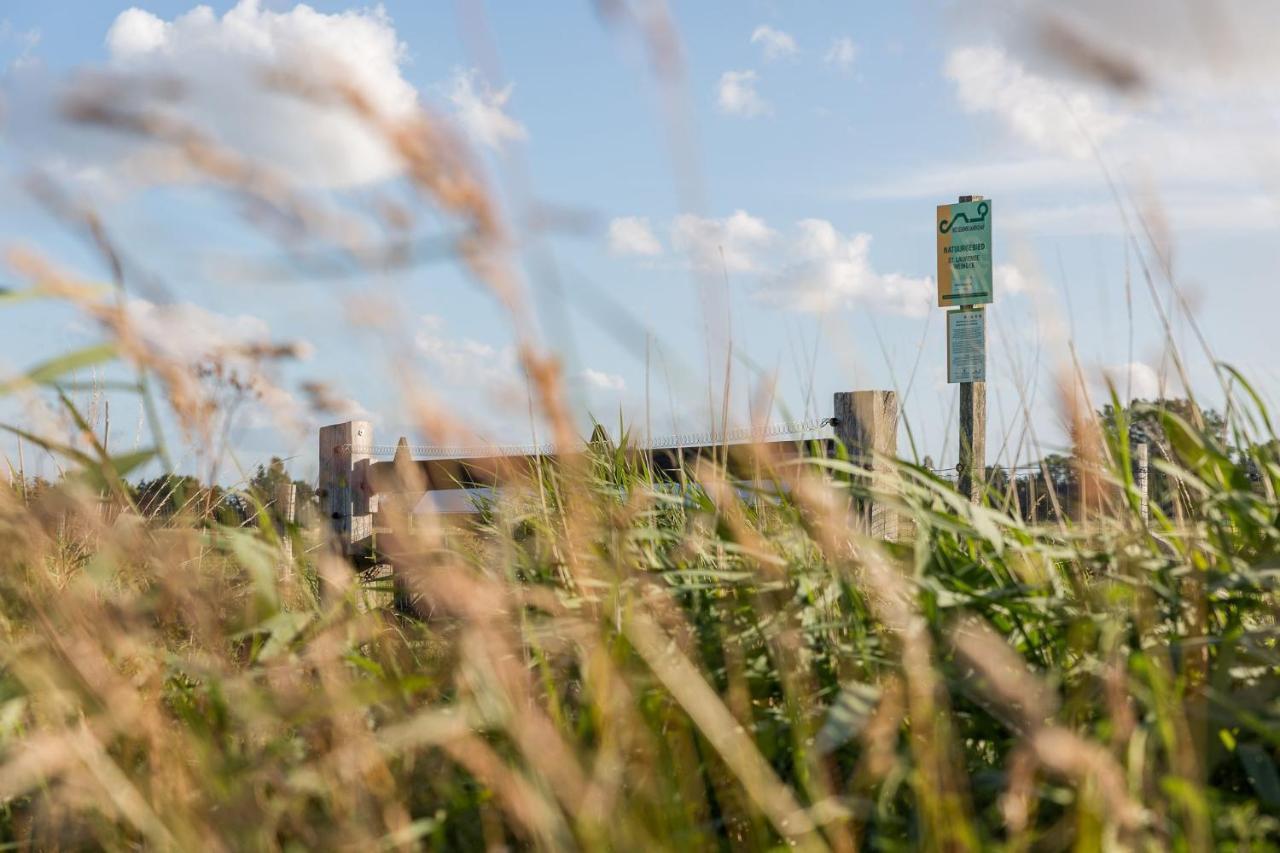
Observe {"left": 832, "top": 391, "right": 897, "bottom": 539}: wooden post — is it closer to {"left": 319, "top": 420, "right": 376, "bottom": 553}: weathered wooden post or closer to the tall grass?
{"left": 319, "top": 420, "right": 376, "bottom": 553}: weathered wooden post

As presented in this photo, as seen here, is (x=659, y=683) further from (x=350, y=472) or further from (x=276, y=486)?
(x=350, y=472)

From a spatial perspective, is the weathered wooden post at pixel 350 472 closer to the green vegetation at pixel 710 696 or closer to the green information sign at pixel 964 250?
the green information sign at pixel 964 250

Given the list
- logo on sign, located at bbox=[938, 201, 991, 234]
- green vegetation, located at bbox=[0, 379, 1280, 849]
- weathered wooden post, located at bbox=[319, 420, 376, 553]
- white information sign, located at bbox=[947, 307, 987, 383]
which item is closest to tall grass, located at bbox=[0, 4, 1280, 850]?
green vegetation, located at bbox=[0, 379, 1280, 849]

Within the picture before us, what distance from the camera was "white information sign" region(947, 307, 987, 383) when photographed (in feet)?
24.4

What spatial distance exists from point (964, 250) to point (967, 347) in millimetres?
697

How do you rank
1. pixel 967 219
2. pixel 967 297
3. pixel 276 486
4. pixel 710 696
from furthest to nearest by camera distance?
pixel 967 219 < pixel 967 297 < pixel 276 486 < pixel 710 696

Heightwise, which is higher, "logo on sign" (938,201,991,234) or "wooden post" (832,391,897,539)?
"logo on sign" (938,201,991,234)

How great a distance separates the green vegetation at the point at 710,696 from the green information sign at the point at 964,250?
590 cm

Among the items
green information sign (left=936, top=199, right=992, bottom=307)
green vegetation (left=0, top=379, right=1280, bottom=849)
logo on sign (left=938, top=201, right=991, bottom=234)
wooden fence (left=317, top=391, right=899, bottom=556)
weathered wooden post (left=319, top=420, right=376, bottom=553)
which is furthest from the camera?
logo on sign (left=938, top=201, right=991, bottom=234)

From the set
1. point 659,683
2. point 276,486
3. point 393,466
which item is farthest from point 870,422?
point 659,683

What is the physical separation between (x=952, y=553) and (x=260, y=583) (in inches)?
38.8

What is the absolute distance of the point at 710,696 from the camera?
123 centimetres

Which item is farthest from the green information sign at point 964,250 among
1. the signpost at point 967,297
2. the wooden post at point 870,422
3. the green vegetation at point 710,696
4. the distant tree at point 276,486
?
the green vegetation at point 710,696

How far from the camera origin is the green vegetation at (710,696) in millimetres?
1074
